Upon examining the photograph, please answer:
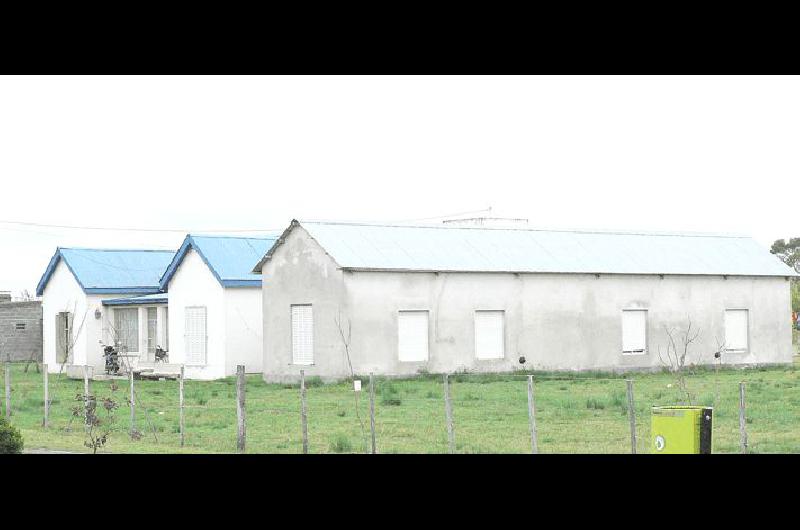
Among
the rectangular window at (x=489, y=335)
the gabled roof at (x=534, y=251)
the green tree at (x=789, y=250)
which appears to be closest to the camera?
the gabled roof at (x=534, y=251)

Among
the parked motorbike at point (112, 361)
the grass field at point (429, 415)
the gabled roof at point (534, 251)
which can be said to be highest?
the gabled roof at point (534, 251)

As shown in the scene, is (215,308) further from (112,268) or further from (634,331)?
(634,331)

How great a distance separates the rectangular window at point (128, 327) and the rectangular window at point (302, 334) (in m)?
9.89

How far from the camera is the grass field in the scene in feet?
61.1

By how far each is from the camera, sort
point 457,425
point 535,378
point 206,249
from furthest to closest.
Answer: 1. point 206,249
2. point 535,378
3. point 457,425

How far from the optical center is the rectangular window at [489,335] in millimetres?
35344

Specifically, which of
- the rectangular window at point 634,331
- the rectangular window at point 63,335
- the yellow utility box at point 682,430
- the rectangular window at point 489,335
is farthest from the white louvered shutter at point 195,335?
the yellow utility box at point 682,430

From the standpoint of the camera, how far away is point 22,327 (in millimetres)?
57344

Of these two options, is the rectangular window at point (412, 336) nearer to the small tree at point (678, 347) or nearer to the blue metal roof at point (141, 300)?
the small tree at point (678, 347)

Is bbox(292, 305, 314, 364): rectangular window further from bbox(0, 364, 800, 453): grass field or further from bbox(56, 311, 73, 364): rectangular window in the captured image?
bbox(56, 311, 73, 364): rectangular window

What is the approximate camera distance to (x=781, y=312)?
41.9 metres
